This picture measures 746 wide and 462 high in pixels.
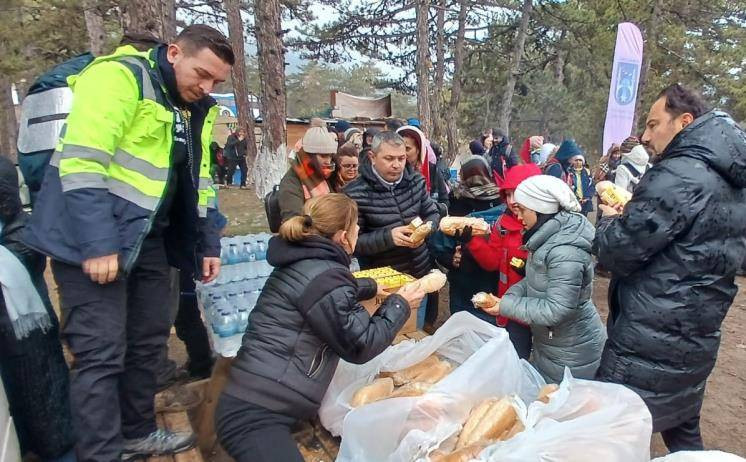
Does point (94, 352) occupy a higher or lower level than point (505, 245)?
higher

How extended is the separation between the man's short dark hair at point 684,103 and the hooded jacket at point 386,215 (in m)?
1.76

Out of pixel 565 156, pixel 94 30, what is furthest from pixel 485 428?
pixel 94 30

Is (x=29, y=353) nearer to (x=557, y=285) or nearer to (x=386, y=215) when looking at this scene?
(x=386, y=215)

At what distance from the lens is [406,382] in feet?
6.74

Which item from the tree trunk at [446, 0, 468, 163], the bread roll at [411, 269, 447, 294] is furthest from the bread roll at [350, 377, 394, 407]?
the tree trunk at [446, 0, 468, 163]

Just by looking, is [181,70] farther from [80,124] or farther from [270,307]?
→ [270,307]

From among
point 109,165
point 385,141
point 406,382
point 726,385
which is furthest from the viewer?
point 726,385

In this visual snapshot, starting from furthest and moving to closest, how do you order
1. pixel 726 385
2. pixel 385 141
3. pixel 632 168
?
1. pixel 632 168
2. pixel 726 385
3. pixel 385 141

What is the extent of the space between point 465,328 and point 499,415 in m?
0.52

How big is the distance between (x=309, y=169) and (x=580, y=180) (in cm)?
456

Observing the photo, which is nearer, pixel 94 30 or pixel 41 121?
pixel 41 121

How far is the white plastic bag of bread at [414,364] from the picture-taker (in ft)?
6.67

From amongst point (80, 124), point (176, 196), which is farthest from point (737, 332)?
point (80, 124)

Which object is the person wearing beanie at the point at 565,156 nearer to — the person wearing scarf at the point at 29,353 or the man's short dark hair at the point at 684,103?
the man's short dark hair at the point at 684,103
